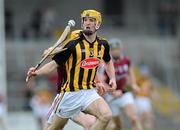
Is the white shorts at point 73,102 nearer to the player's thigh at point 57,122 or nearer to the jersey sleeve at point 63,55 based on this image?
the player's thigh at point 57,122

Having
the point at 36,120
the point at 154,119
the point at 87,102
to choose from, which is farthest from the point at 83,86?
the point at 154,119

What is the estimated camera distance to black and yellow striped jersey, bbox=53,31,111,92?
13.3 m

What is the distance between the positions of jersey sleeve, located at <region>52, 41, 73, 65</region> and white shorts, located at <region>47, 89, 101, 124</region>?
1.77 ft

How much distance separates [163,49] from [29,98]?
6.27 metres

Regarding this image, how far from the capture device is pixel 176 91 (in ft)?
101

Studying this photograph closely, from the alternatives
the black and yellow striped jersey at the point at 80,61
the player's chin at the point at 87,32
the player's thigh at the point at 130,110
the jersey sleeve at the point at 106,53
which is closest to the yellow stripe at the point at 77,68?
the black and yellow striped jersey at the point at 80,61

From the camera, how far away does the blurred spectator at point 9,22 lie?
32594mm

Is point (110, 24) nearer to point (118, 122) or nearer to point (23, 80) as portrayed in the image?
point (23, 80)

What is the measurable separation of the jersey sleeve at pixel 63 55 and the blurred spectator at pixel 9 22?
19.2 meters

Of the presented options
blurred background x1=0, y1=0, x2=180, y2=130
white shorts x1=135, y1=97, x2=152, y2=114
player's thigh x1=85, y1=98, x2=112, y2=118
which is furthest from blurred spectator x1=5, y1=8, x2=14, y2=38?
player's thigh x1=85, y1=98, x2=112, y2=118

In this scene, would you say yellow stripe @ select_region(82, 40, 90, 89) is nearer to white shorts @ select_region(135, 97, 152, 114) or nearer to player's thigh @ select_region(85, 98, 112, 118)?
player's thigh @ select_region(85, 98, 112, 118)

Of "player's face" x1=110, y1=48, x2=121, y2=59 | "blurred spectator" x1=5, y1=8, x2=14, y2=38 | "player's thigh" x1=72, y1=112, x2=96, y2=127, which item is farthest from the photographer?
"blurred spectator" x1=5, y1=8, x2=14, y2=38

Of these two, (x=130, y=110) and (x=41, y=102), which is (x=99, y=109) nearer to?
(x=130, y=110)

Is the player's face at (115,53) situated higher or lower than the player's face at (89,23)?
lower
